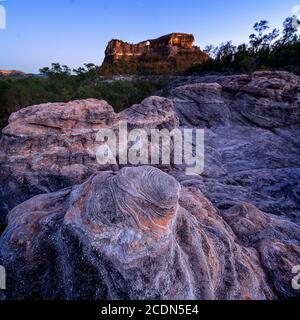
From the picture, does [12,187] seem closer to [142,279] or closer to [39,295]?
[39,295]

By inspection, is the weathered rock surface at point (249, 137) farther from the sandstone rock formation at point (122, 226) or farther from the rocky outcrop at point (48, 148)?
the rocky outcrop at point (48, 148)

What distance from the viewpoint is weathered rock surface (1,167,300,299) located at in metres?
3.08

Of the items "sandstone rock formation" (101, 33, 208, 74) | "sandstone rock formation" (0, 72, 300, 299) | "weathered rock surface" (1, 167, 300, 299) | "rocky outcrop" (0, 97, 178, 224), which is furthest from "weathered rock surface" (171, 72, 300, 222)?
"sandstone rock formation" (101, 33, 208, 74)

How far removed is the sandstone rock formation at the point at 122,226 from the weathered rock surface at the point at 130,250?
0.01 m

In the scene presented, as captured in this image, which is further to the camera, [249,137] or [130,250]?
[249,137]

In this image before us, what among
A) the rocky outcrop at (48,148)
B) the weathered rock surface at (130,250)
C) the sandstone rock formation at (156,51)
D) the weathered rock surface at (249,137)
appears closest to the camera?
the weathered rock surface at (130,250)

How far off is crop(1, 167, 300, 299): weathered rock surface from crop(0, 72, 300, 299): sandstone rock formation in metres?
0.01

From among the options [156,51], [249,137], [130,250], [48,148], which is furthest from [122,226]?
[156,51]

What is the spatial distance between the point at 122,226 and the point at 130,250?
0.36 meters

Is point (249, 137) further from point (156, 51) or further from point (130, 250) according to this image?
point (156, 51)

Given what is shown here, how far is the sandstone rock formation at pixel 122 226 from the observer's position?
315 centimetres

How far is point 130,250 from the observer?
10.3 feet

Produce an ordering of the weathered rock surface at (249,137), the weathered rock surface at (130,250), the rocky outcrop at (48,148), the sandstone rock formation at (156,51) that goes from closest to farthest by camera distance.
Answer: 1. the weathered rock surface at (130,250)
2. the rocky outcrop at (48,148)
3. the weathered rock surface at (249,137)
4. the sandstone rock formation at (156,51)

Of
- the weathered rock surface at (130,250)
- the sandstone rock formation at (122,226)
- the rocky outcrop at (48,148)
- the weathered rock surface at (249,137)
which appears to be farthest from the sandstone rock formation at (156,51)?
the weathered rock surface at (130,250)
